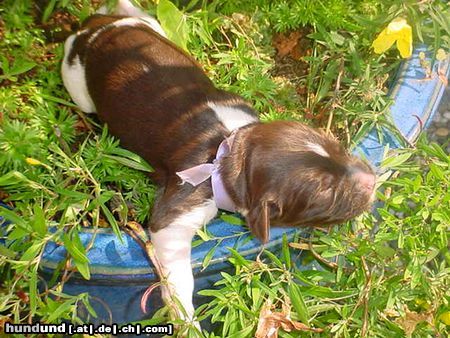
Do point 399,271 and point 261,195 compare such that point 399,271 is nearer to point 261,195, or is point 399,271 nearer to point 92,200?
point 261,195

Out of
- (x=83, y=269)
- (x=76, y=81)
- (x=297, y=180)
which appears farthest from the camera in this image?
(x=76, y=81)

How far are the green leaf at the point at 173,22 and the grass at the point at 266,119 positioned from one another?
1 centimetres

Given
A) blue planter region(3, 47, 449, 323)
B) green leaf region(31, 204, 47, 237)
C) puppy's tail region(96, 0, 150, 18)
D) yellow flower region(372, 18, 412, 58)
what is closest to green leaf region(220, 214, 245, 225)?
blue planter region(3, 47, 449, 323)

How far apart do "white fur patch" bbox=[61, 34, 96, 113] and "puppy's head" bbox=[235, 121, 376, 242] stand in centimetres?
99

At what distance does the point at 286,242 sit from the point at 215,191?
0.41 meters

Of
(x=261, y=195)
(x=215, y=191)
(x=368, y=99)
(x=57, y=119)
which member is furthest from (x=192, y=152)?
(x=368, y=99)

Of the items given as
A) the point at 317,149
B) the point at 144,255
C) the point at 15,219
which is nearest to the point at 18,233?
the point at 15,219

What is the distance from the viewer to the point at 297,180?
2643 mm

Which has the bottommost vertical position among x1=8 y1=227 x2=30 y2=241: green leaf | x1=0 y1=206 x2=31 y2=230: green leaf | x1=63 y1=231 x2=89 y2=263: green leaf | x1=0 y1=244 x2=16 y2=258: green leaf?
x1=0 y1=244 x2=16 y2=258: green leaf

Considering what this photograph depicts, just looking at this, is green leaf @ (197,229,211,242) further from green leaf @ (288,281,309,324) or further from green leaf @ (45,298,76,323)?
green leaf @ (45,298,76,323)

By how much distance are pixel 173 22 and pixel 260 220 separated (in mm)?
1426

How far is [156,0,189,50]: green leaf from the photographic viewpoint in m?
3.42

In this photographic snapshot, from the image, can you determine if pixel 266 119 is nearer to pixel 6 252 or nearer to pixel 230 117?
pixel 230 117

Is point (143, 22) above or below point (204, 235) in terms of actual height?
above
